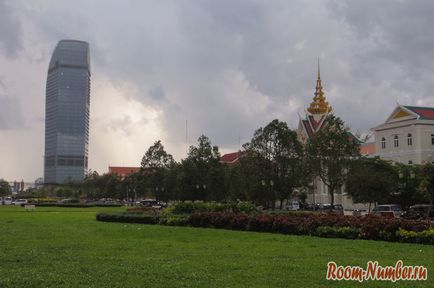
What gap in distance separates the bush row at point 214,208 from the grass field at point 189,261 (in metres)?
12.1

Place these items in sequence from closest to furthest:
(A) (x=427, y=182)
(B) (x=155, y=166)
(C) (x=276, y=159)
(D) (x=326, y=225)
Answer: (D) (x=326, y=225) < (A) (x=427, y=182) < (C) (x=276, y=159) < (B) (x=155, y=166)

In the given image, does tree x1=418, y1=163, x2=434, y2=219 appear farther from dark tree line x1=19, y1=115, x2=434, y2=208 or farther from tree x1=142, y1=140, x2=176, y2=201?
tree x1=142, y1=140, x2=176, y2=201

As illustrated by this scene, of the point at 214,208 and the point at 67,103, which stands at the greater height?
the point at 67,103

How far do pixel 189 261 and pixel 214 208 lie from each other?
1929 centimetres

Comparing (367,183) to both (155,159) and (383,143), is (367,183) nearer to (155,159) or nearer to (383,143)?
(383,143)

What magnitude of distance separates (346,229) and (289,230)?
3047 millimetres

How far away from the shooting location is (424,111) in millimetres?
66688

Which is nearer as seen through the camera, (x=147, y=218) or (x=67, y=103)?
(x=147, y=218)

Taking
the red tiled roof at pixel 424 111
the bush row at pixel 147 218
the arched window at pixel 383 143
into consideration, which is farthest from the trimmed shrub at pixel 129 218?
the arched window at pixel 383 143

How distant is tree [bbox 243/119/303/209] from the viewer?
45062mm

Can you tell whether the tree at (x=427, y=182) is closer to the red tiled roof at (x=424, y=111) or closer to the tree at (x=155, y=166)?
the red tiled roof at (x=424, y=111)

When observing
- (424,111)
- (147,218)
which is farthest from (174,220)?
(424,111)

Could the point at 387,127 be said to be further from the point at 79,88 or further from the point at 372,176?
the point at 79,88

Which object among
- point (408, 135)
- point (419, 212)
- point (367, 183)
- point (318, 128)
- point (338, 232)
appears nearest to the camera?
point (338, 232)
